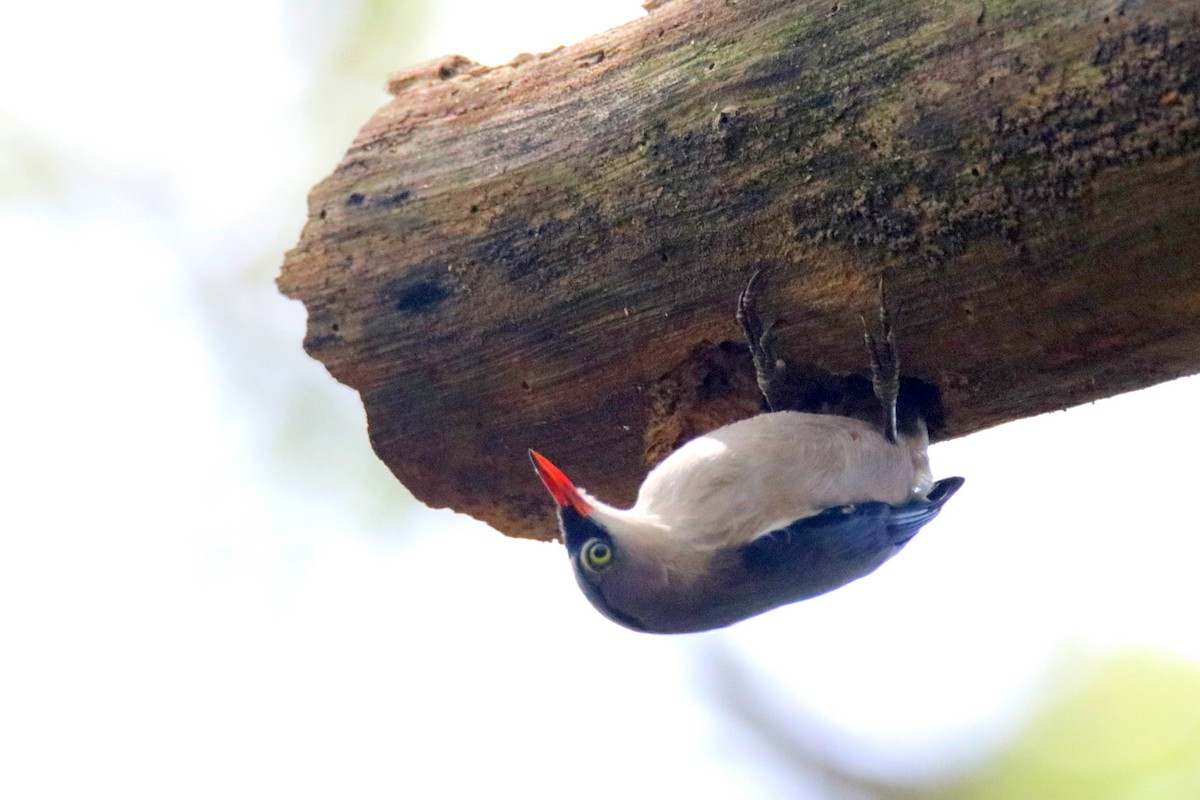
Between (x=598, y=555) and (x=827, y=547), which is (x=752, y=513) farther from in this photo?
(x=598, y=555)

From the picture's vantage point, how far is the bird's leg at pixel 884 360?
3.29m

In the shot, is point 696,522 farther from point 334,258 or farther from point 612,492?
point 334,258

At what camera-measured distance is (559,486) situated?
3.65m

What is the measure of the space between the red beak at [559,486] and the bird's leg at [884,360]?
1004 mm

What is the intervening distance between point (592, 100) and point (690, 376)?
0.94 metres

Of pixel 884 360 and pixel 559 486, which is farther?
pixel 559 486

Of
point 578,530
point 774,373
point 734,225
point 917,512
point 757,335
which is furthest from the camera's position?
point 917,512

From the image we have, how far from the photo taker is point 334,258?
375cm

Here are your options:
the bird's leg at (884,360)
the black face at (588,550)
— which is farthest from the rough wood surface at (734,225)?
the black face at (588,550)

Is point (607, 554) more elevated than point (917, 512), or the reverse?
point (917, 512)

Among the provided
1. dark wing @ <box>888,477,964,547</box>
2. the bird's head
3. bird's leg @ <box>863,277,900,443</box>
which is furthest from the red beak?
dark wing @ <box>888,477,964,547</box>

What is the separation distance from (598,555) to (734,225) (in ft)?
3.88

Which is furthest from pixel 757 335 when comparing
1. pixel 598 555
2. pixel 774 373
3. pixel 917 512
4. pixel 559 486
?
pixel 917 512

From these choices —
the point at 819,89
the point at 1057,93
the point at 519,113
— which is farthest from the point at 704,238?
the point at 1057,93
